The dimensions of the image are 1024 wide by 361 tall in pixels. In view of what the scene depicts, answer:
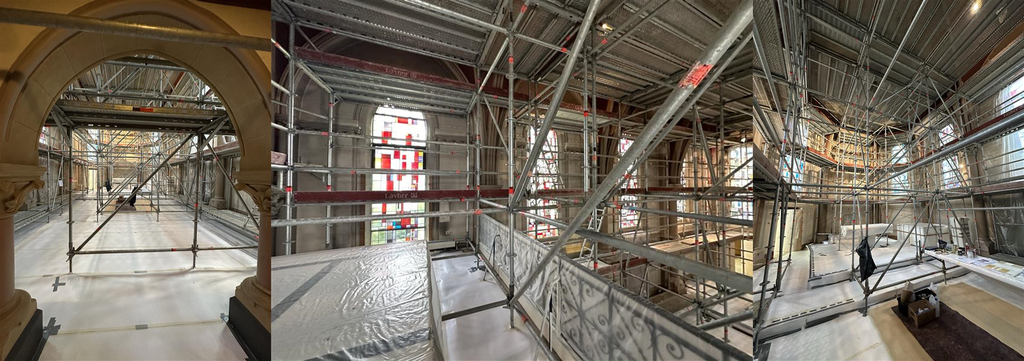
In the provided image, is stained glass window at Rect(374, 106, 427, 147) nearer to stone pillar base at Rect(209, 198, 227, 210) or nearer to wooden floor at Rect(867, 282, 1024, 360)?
stone pillar base at Rect(209, 198, 227, 210)

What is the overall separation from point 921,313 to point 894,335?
0.13 m

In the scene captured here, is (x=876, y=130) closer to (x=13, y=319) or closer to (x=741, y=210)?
(x=741, y=210)

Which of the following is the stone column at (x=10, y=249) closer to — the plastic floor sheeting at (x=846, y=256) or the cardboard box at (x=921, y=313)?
the plastic floor sheeting at (x=846, y=256)

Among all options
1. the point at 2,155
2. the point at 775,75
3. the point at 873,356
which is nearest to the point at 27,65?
the point at 2,155

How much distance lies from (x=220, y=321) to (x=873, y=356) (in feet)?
9.10

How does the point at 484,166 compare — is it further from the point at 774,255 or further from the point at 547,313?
the point at 774,255

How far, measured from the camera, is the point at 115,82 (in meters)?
3.48

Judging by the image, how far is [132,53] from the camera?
116 cm

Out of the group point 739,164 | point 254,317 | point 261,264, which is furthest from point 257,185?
point 739,164

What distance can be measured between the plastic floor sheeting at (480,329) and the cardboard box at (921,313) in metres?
1.55

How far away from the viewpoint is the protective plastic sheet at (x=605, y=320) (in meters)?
0.92

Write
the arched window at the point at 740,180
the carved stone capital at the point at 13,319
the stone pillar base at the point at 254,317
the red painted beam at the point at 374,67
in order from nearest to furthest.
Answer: the stone pillar base at the point at 254,317 → the carved stone capital at the point at 13,319 → the red painted beam at the point at 374,67 → the arched window at the point at 740,180

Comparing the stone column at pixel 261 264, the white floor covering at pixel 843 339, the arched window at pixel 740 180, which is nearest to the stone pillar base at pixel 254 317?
the stone column at pixel 261 264

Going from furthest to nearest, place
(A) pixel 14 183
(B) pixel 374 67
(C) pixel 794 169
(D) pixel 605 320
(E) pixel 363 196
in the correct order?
(E) pixel 363 196
(B) pixel 374 67
(D) pixel 605 320
(A) pixel 14 183
(C) pixel 794 169
